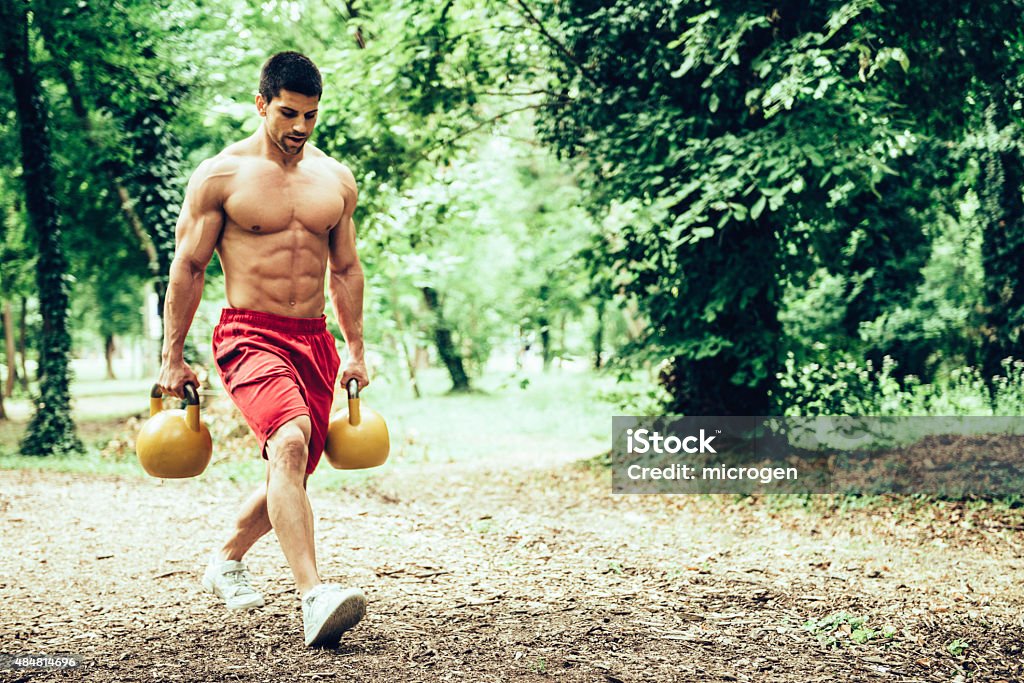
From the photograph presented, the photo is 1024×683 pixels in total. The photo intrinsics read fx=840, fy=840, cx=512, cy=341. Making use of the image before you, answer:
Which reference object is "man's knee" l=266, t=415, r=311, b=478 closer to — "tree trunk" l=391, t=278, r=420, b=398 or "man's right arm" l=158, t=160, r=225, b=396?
"man's right arm" l=158, t=160, r=225, b=396

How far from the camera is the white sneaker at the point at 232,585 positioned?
350 centimetres

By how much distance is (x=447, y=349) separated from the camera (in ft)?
72.3

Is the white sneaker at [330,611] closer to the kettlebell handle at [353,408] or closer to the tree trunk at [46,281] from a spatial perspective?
the kettlebell handle at [353,408]

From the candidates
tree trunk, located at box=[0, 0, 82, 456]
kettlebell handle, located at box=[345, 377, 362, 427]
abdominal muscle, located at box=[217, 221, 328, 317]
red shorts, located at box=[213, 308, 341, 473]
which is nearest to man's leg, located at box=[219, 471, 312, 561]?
red shorts, located at box=[213, 308, 341, 473]

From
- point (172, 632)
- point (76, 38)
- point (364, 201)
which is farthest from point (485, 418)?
point (172, 632)

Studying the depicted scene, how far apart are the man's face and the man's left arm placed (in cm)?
33

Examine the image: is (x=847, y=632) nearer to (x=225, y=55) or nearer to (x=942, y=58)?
(x=942, y=58)

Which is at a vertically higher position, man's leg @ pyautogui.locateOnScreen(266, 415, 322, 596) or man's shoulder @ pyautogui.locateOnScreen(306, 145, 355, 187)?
man's shoulder @ pyautogui.locateOnScreen(306, 145, 355, 187)

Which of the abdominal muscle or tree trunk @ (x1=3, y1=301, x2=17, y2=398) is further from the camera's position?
tree trunk @ (x1=3, y1=301, x2=17, y2=398)

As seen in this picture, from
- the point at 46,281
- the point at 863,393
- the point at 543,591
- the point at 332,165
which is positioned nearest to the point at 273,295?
the point at 332,165

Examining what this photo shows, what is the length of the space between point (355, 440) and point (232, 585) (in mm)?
814

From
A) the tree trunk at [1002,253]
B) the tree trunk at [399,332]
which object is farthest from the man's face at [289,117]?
the tree trunk at [399,332]

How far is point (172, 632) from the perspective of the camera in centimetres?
355

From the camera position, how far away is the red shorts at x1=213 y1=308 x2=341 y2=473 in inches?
130
